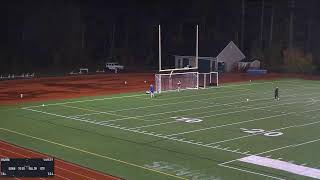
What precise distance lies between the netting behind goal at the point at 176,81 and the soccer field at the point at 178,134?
4.05 m

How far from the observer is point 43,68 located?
2389 inches

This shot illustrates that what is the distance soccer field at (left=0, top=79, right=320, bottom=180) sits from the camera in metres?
16.6

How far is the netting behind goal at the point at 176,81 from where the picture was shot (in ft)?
132

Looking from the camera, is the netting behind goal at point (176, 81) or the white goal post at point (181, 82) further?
the netting behind goal at point (176, 81)

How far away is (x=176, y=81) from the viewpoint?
42344 mm

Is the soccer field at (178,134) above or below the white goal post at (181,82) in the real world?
below

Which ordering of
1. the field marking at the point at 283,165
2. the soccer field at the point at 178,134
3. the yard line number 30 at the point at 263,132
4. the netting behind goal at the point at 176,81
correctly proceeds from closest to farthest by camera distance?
1. the field marking at the point at 283,165
2. the soccer field at the point at 178,134
3. the yard line number 30 at the point at 263,132
4. the netting behind goal at the point at 176,81

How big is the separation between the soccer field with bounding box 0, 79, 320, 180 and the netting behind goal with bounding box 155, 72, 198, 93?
4046 millimetres

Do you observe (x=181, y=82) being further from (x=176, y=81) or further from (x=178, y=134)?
(x=178, y=134)

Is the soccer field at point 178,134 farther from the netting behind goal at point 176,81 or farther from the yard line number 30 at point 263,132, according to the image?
the netting behind goal at point 176,81
